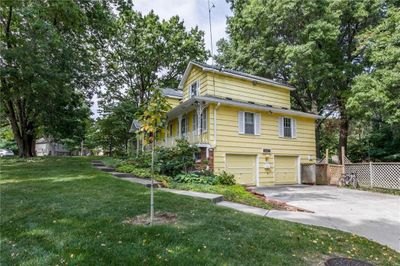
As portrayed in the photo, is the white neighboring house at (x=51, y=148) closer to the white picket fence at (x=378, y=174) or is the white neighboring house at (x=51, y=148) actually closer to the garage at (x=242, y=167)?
the garage at (x=242, y=167)

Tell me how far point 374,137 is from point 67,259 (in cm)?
2048

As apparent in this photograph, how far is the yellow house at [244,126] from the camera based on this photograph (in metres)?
13.2

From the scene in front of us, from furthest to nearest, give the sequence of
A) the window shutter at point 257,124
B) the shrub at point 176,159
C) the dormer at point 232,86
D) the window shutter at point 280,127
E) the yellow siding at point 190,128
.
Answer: the window shutter at point 280,127 < the dormer at point 232,86 < the window shutter at point 257,124 < the yellow siding at point 190,128 < the shrub at point 176,159

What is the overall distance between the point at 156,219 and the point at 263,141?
407 inches

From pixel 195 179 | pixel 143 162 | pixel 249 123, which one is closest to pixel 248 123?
pixel 249 123

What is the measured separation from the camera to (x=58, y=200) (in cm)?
652

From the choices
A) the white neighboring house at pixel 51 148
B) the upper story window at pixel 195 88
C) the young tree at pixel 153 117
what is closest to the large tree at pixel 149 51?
the upper story window at pixel 195 88

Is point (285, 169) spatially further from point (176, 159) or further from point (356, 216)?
point (356, 216)

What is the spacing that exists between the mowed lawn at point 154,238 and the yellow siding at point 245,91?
30.0ft

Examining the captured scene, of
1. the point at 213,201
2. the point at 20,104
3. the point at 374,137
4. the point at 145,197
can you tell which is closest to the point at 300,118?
the point at 374,137

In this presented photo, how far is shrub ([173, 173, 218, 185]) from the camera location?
11031mm

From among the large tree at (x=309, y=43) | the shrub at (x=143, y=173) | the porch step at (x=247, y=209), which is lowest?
the porch step at (x=247, y=209)

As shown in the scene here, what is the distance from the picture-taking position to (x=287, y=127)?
52.2 ft

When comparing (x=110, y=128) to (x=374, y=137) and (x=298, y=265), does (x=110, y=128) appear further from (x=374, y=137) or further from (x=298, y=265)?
(x=298, y=265)
